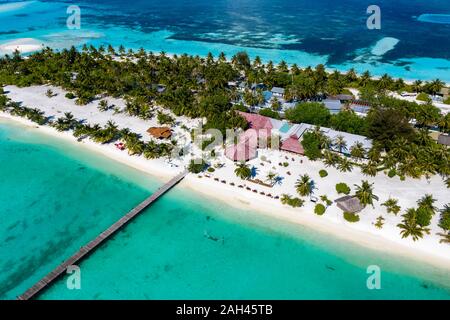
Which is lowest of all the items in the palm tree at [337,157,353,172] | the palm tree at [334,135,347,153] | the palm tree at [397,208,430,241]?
the palm tree at [397,208,430,241]

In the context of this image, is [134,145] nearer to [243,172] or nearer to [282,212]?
[243,172]

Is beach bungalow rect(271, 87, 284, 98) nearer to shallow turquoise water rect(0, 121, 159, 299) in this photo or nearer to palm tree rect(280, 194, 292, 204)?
palm tree rect(280, 194, 292, 204)

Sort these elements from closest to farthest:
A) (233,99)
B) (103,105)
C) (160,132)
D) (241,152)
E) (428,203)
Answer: (428,203), (241,152), (160,132), (233,99), (103,105)

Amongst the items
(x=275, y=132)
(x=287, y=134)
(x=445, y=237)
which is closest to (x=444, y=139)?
(x=445, y=237)

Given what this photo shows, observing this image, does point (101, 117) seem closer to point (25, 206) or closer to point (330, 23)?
point (25, 206)

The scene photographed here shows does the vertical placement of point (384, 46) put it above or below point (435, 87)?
above

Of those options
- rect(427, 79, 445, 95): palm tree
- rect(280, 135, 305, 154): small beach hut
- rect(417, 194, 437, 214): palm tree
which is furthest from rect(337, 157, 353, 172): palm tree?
rect(427, 79, 445, 95): palm tree
